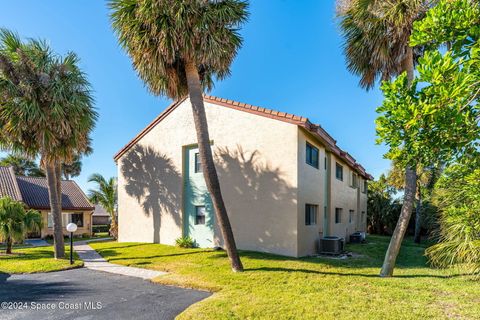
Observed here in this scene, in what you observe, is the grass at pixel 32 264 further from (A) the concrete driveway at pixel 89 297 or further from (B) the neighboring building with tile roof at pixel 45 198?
(B) the neighboring building with tile roof at pixel 45 198

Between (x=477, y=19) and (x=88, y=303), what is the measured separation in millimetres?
9366

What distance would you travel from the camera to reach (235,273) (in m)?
9.73

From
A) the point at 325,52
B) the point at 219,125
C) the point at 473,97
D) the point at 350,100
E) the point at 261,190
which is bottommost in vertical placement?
the point at 261,190

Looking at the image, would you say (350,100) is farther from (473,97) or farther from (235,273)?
(473,97)

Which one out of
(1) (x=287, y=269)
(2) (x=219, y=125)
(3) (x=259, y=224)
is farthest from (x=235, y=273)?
(2) (x=219, y=125)

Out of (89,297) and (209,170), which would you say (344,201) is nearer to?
(209,170)

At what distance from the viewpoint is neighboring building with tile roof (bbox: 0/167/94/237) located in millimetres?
24408

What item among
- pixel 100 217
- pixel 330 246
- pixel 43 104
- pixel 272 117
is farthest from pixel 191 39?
pixel 100 217

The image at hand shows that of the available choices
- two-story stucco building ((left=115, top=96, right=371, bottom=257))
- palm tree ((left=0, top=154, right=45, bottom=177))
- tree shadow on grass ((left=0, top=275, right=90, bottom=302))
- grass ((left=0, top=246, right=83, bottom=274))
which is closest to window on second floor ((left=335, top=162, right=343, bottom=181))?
two-story stucco building ((left=115, top=96, right=371, bottom=257))

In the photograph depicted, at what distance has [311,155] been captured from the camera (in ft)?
48.8

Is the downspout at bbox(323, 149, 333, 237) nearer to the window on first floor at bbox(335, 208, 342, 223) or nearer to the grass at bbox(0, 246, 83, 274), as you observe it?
the window on first floor at bbox(335, 208, 342, 223)

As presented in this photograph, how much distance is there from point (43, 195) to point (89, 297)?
77.8 ft

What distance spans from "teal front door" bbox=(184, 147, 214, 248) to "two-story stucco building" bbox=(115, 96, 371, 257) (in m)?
0.05

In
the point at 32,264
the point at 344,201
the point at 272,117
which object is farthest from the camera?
the point at 344,201
